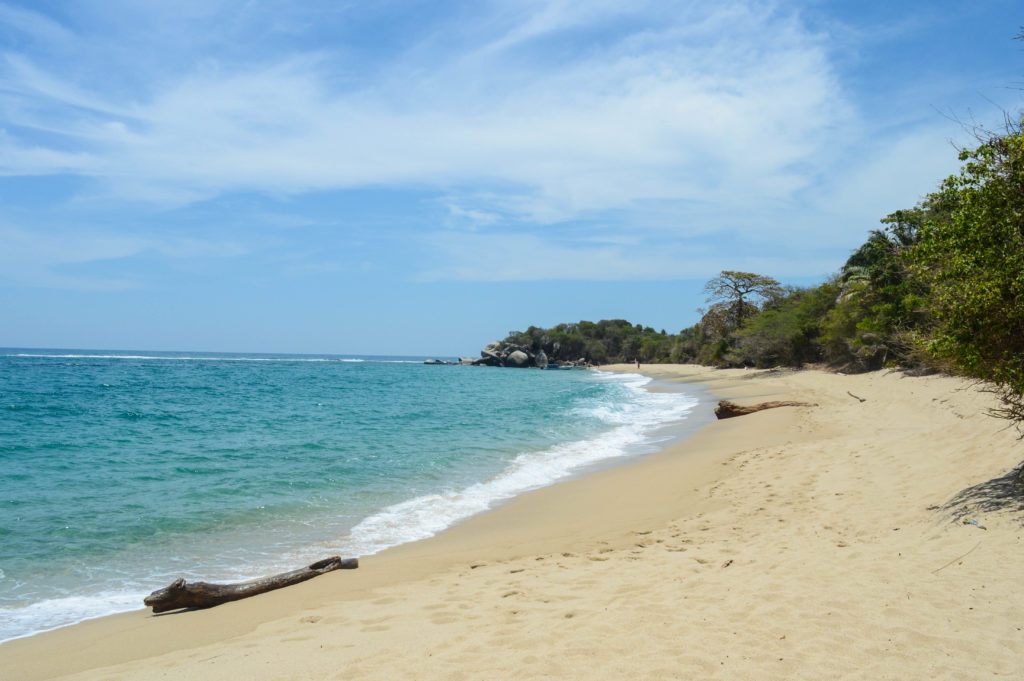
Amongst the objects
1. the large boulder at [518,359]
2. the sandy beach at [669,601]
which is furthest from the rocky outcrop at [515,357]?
the sandy beach at [669,601]

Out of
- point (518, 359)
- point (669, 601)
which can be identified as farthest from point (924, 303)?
point (518, 359)

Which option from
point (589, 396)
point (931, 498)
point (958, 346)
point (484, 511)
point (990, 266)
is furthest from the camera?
point (589, 396)


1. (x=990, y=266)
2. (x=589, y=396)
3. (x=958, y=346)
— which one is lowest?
(x=589, y=396)

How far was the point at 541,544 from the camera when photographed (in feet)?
23.4

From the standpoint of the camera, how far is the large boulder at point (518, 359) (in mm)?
99688

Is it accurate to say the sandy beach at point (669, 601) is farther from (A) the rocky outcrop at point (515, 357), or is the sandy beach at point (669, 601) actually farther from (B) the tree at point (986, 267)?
(A) the rocky outcrop at point (515, 357)

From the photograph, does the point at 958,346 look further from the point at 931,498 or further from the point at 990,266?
the point at 931,498

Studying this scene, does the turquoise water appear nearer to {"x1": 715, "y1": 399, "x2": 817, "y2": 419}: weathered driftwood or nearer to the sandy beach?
the sandy beach

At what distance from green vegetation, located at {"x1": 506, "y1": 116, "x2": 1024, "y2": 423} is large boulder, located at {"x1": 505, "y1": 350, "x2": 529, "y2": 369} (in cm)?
2843

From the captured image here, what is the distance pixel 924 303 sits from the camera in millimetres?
7309

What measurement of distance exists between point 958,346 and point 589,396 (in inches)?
1061

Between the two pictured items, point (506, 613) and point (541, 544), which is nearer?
point (506, 613)

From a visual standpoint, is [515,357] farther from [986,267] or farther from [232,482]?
[986,267]

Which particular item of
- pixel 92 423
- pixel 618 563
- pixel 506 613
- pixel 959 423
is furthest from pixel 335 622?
pixel 92 423
